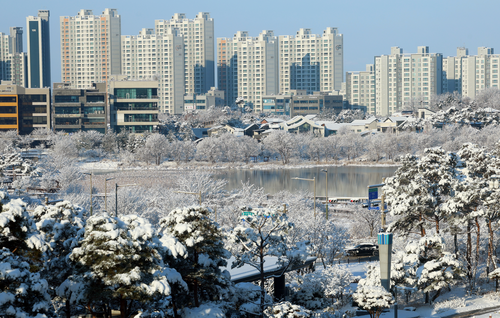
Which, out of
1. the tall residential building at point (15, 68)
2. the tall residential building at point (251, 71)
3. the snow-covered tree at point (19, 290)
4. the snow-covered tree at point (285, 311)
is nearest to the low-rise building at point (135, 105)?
the snow-covered tree at point (285, 311)

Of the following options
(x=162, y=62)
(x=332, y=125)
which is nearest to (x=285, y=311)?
(x=332, y=125)

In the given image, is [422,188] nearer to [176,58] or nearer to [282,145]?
[282,145]

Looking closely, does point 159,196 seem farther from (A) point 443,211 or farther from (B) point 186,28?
(B) point 186,28

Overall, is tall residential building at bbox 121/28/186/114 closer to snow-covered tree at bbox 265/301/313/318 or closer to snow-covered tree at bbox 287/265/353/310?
snow-covered tree at bbox 287/265/353/310

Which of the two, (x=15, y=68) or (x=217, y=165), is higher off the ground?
(x=15, y=68)

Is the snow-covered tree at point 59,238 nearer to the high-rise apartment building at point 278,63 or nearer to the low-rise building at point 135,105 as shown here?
the low-rise building at point 135,105

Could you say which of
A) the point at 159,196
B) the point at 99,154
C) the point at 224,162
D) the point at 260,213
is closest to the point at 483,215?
the point at 260,213
